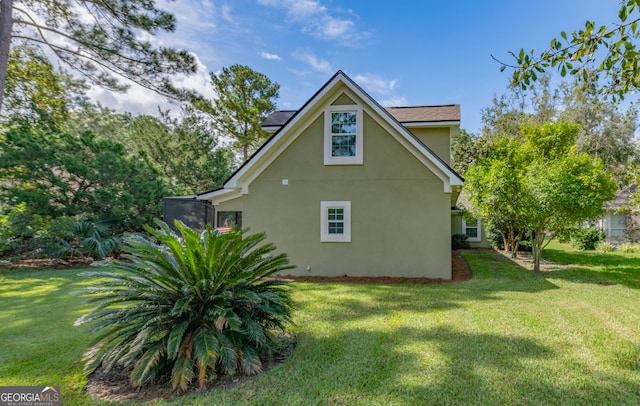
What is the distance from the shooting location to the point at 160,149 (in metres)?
24.2

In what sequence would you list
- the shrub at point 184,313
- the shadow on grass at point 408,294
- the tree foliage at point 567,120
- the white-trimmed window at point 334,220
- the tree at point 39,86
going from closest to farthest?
the shrub at point 184,313
the shadow on grass at point 408,294
the white-trimmed window at point 334,220
the tree at point 39,86
the tree foliage at point 567,120

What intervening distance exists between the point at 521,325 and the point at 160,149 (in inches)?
1032

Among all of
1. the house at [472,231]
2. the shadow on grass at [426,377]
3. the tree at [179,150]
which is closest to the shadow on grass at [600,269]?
the house at [472,231]

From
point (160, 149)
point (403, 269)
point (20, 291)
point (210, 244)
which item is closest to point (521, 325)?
point (403, 269)

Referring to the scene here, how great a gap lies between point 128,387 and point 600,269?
588 inches

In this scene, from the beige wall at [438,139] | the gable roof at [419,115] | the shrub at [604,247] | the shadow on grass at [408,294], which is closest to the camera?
the shadow on grass at [408,294]

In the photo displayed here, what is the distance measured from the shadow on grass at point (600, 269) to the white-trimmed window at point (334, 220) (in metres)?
6.78

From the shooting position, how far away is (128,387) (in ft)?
11.3

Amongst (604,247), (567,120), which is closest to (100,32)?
(604,247)

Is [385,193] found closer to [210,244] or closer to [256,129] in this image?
[210,244]

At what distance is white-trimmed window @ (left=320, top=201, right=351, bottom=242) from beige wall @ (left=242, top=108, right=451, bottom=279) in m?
0.16

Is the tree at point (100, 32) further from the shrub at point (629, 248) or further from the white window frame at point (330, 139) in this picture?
the shrub at point (629, 248)

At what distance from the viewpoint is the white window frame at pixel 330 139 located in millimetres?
9250

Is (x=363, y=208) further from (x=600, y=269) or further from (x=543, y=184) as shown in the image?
(x=600, y=269)
